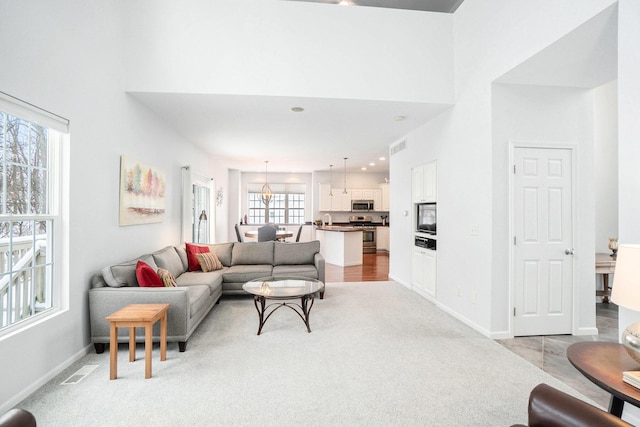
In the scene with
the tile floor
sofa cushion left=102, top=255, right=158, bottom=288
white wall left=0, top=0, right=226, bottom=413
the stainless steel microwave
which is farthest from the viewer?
the stainless steel microwave

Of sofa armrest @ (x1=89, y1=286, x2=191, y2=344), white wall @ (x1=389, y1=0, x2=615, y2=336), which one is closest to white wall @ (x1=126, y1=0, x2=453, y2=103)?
white wall @ (x1=389, y1=0, x2=615, y2=336)

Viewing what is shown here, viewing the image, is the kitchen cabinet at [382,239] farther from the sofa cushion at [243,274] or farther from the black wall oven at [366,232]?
the sofa cushion at [243,274]

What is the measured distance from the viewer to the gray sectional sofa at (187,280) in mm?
2895

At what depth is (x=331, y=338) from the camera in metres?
3.27

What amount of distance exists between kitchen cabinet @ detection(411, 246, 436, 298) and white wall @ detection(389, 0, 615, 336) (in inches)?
8.2

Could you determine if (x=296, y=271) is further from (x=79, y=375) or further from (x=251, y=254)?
(x=79, y=375)

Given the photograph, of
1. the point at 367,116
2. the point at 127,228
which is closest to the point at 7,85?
the point at 127,228

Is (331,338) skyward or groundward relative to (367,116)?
groundward

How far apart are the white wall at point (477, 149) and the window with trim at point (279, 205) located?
656 centimetres

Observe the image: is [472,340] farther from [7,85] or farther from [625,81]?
[7,85]

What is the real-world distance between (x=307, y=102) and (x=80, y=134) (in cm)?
241

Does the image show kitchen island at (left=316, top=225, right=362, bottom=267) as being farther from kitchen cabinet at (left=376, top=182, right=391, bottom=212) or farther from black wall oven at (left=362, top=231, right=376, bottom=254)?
kitchen cabinet at (left=376, top=182, right=391, bottom=212)

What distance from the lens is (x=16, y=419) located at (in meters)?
1.21

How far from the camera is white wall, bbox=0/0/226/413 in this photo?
85.0 inches
